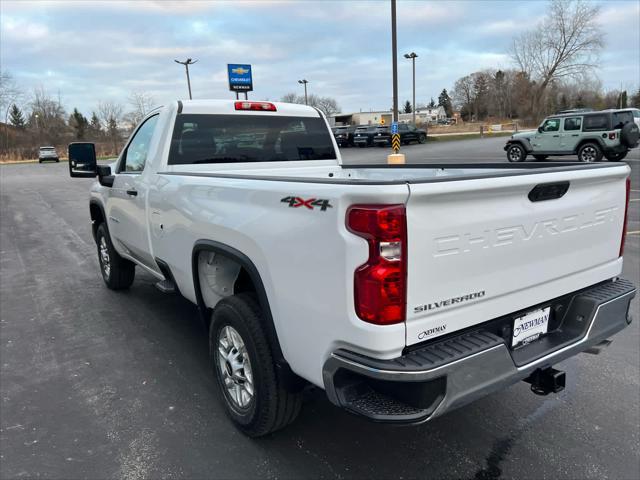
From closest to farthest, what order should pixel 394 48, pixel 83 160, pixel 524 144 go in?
pixel 83 160 → pixel 524 144 → pixel 394 48

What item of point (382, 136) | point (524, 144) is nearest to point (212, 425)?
point (524, 144)

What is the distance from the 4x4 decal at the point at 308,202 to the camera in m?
2.05

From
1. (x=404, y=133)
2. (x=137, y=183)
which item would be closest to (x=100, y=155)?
(x=404, y=133)

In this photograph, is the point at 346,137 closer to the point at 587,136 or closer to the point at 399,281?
the point at 587,136

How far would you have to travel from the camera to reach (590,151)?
18797mm

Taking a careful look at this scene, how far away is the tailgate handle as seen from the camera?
2344 mm

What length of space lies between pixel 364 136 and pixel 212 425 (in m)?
36.4

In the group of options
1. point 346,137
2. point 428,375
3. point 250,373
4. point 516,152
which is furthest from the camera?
point 346,137

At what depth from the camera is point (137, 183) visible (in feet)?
14.2

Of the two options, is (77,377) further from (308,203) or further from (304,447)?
(308,203)

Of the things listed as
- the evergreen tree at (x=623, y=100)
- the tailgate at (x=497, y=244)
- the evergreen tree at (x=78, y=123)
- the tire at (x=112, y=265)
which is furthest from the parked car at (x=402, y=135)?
the evergreen tree at (x=78, y=123)

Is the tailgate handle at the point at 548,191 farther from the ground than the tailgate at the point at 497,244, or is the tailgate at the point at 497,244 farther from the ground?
the tailgate handle at the point at 548,191

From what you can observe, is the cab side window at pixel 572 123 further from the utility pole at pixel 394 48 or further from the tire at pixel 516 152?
the utility pole at pixel 394 48

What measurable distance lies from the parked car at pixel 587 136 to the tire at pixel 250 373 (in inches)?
754
